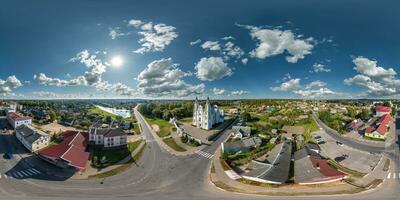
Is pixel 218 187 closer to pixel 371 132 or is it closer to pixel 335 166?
pixel 335 166

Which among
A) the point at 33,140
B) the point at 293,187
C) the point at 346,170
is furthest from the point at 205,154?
the point at 33,140

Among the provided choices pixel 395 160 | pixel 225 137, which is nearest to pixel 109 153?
pixel 225 137

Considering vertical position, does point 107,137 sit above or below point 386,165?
above

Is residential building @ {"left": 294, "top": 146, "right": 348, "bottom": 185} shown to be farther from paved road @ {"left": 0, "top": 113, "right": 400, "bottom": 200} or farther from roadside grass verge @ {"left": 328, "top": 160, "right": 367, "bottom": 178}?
paved road @ {"left": 0, "top": 113, "right": 400, "bottom": 200}

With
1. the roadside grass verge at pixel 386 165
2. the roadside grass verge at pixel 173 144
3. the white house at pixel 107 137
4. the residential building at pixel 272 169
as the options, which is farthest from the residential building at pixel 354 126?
the white house at pixel 107 137

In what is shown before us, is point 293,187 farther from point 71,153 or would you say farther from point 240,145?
point 71,153
